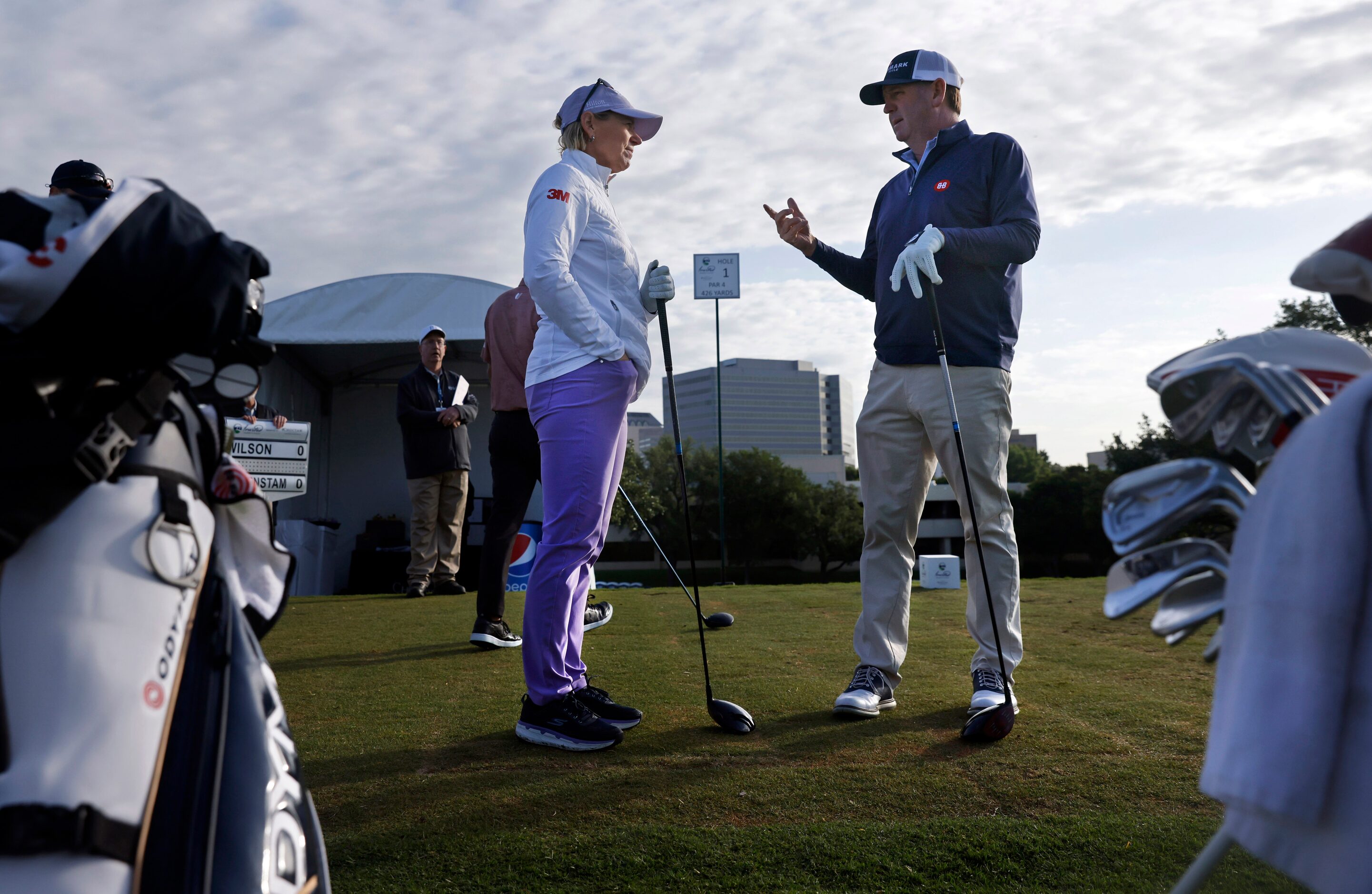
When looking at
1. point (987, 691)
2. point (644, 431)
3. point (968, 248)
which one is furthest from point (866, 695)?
point (644, 431)

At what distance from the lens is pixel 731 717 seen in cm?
280

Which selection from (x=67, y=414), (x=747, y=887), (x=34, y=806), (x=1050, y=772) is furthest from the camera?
(x=1050, y=772)

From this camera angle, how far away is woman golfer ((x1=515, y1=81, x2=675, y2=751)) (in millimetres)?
2773

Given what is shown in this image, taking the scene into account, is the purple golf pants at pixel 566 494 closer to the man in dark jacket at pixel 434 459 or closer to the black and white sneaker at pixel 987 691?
the black and white sneaker at pixel 987 691

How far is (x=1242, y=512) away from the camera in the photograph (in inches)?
36.8

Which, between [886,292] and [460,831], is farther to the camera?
[886,292]

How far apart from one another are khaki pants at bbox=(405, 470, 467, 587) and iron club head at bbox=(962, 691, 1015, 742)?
583 centimetres

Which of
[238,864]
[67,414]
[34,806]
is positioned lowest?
[238,864]

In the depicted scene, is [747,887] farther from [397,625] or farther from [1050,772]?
[397,625]

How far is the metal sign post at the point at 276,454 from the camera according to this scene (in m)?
7.31

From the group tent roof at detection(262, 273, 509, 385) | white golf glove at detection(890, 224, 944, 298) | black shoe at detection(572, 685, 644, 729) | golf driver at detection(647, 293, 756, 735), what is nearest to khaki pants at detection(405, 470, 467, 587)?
tent roof at detection(262, 273, 509, 385)

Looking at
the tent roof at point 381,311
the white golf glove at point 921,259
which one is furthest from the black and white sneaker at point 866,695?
the tent roof at point 381,311

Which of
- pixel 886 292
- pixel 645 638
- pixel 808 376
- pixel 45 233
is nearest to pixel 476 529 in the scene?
pixel 645 638

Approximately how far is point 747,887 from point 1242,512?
116 cm
